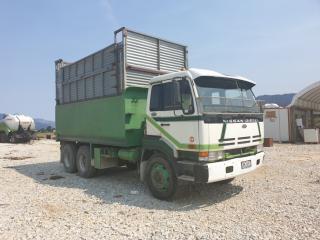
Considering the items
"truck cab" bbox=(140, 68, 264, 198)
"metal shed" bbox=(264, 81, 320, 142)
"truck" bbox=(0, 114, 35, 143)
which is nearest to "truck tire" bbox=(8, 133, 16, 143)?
"truck" bbox=(0, 114, 35, 143)

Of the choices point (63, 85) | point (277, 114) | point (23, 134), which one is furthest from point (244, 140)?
point (23, 134)

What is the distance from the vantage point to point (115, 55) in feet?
29.9

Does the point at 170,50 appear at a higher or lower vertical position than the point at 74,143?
higher

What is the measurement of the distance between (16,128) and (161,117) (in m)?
28.8

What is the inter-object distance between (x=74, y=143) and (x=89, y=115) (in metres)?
1.90

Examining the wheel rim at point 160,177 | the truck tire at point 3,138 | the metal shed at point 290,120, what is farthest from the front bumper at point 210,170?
the truck tire at point 3,138

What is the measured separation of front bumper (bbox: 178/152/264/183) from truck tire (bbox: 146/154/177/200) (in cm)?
36

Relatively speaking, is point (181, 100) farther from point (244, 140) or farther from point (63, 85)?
point (63, 85)

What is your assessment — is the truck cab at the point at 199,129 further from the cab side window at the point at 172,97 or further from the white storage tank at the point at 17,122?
the white storage tank at the point at 17,122

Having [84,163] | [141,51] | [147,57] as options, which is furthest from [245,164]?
[84,163]

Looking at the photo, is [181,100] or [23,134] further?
[23,134]

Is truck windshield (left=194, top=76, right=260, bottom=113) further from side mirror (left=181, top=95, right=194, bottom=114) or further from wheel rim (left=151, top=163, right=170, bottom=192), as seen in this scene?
wheel rim (left=151, top=163, right=170, bottom=192)

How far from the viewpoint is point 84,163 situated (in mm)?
11094

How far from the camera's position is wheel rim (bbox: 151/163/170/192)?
761 cm
